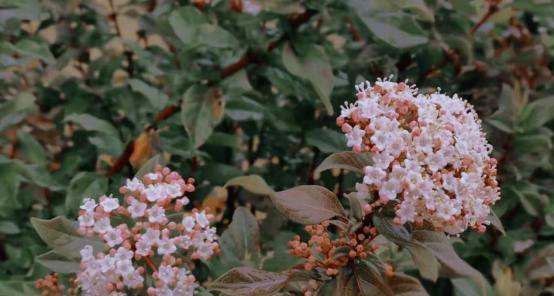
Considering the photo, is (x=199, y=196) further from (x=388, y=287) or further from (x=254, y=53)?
(x=388, y=287)

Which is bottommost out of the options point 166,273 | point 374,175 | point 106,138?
point 106,138

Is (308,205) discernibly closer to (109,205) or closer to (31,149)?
(109,205)

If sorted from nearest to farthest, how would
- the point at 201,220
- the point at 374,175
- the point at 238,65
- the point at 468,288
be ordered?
the point at 374,175 < the point at 201,220 < the point at 468,288 < the point at 238,65

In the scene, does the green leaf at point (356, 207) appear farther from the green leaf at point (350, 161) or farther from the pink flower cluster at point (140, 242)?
the pink flower cluster at point (140, 242)

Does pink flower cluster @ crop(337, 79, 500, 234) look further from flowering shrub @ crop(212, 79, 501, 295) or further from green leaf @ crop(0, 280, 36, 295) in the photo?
green leaf @ crop(0, 280, 36, 295)

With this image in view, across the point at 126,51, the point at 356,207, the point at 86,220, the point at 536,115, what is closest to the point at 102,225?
the point at 86,220

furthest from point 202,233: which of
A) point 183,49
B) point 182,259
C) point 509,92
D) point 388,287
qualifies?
point 509,92

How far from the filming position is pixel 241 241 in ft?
2.99

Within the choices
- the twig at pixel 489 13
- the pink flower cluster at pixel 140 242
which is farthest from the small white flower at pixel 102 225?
the twig at pixel 489 13

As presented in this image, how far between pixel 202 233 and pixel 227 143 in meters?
0.41

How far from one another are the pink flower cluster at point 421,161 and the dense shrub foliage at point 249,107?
0.84 ft

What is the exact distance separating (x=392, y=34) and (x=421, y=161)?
1.54 feet

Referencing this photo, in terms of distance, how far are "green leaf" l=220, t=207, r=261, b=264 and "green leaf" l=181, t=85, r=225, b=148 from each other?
0.53ft

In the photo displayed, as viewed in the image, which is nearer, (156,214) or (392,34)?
A: (156,214)
